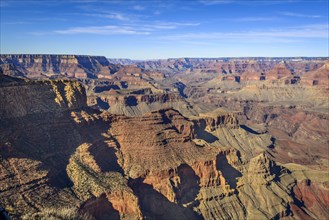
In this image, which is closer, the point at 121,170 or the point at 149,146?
the point at 121,170

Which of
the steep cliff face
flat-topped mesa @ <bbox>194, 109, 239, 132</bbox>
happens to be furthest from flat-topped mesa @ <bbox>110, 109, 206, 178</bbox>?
flat-topped mesa @ <bbox>194, 109, 239, 132</bbox>

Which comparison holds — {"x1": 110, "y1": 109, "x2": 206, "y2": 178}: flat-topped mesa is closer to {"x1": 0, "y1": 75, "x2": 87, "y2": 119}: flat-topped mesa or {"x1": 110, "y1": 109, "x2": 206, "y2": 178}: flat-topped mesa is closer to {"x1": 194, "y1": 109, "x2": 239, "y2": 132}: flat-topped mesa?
{"x1": 0, "y1": 75, "x2": 87, "y2": 119}: flat-topped mesa

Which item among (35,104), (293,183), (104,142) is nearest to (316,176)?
(293,183)

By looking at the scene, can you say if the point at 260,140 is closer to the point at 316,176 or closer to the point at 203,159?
the point at 316,176

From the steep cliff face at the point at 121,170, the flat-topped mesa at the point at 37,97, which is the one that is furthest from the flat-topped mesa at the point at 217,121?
the flat-topped mesa at the point at 37,97

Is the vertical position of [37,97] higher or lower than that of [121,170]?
higher

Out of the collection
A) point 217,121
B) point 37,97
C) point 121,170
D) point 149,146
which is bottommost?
point 217,121

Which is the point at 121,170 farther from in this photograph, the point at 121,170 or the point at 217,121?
the point at 217,121

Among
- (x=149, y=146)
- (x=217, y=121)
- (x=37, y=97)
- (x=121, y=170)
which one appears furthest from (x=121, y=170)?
(x=217, y=121)
